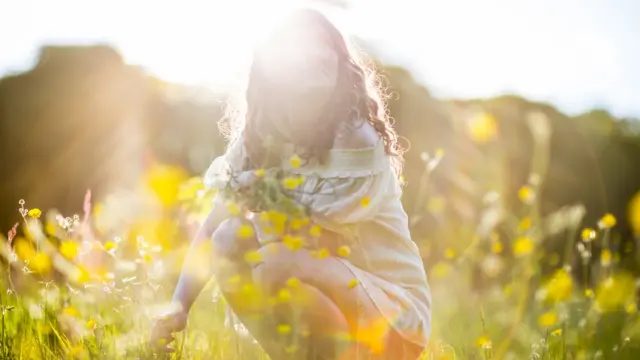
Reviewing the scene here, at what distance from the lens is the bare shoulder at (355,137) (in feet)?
8.12

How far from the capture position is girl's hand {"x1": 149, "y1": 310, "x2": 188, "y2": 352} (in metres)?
2.21

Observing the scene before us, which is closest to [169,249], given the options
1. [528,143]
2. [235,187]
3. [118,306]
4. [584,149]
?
[118,306]

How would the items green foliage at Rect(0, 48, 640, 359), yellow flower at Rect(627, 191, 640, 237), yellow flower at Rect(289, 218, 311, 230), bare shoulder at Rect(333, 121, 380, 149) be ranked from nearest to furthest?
yellow flower at Rect(289, 218, 311, 230)
green foliage at Rect(0, 48, 640, 359)
bare shoulder at Rect(333, 121, 380, 149)
yellow flower at Rect(627, 191, 640, 237)

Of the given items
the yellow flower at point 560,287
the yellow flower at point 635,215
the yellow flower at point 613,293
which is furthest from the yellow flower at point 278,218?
the yellow flower at point 635,215

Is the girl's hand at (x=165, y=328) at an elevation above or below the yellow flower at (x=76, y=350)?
above

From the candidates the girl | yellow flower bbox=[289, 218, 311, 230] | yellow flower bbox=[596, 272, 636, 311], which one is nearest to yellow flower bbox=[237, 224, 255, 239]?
the girl

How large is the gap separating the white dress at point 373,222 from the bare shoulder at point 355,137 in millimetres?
19

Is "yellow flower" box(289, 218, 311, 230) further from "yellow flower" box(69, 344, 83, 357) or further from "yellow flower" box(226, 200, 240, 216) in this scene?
"yellow flower" box(69, 344, 83, 357)

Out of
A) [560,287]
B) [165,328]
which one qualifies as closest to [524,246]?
[560,287]

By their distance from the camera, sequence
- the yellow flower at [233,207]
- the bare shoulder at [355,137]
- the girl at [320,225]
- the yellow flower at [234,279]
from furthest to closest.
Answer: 1. the bare shoulder at [355,137]
2. the girl at [320,225]
3. the yellow flower at [234,279]
4. the yellow flower at [233,207]

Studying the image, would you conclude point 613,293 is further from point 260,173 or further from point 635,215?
point 260,173

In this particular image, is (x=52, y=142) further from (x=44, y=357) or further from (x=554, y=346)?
(x=554, y=346)

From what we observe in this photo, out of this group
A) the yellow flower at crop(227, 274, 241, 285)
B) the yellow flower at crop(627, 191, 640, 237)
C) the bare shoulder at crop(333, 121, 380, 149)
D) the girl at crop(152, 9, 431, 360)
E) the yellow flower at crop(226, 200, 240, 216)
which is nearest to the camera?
the yellow flower at crop(226, 200, 240, 216)

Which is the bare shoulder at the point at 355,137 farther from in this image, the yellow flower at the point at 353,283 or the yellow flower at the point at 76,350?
the yellow flower at the point at 76,350
